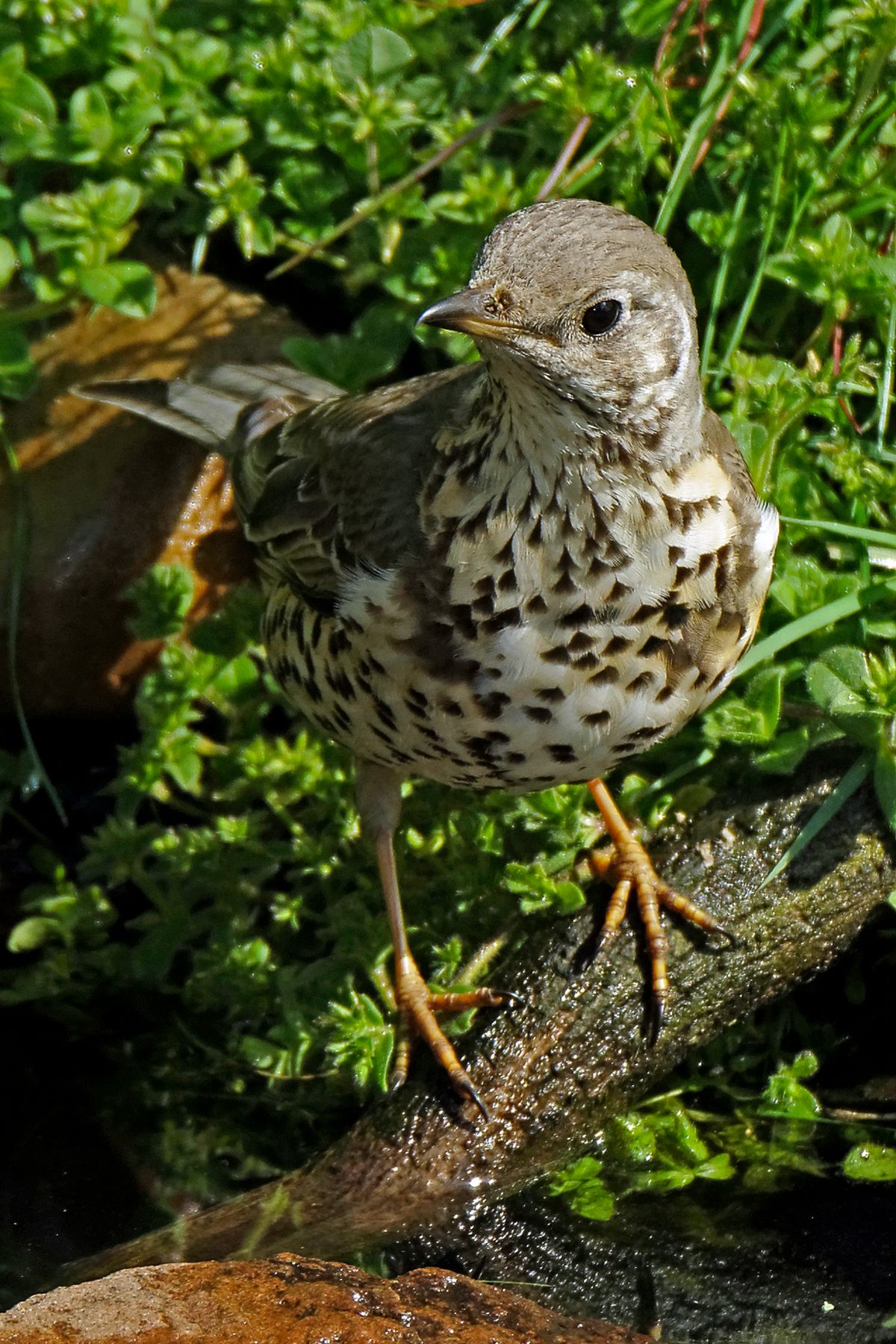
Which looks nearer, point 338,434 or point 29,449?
point 338,434

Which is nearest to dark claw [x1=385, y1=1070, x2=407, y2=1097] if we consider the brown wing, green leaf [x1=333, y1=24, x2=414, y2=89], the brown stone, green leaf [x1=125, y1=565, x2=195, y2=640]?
the brown stone

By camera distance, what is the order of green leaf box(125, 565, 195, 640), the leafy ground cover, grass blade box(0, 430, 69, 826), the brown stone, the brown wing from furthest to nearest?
grass blade box(0, 430, 69, 826), green leaf box(125, 565, 195, 640), the leafy ground cover, the brown wing, the brown stone

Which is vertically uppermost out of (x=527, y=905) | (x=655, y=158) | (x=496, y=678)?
(x=655, y=158)

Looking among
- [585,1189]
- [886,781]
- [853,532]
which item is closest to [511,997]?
[585,1189]

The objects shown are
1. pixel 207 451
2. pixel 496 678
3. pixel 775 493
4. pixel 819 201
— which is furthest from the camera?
pixel 207 451

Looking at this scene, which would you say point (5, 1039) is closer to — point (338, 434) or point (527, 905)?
point (527, 905)

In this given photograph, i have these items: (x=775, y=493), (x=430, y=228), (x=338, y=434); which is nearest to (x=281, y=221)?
(x=430, y=228)

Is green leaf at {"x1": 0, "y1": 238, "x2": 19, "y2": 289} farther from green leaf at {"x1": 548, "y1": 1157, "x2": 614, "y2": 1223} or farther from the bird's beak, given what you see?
green leaf at {"x1": 548, "y1": 1157, "x2": 614, "y2": 1223}
